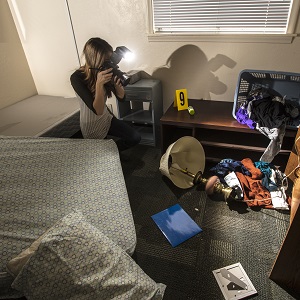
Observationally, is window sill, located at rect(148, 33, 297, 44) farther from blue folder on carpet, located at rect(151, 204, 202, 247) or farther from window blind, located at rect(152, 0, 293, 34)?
blue folder on carpet, located at rect(151, 204, 202, 247)

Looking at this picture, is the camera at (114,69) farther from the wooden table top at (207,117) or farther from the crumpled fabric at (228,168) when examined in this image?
the crumpled fabric at (228,168)

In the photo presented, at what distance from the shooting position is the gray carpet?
4.24 ft

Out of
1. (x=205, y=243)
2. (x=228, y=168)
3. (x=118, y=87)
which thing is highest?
(x=118, y=87)

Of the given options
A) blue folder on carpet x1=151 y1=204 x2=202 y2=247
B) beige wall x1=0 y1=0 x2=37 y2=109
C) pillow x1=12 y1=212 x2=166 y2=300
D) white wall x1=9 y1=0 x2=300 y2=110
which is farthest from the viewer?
beige wall x1=0 y1=0 x2=37 y2=109

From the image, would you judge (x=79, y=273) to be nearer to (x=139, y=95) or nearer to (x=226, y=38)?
(x=139, y=95)

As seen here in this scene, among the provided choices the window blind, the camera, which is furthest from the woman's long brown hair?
the window blind

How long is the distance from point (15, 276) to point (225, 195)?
138 centimetres

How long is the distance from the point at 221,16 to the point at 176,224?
5.87ft

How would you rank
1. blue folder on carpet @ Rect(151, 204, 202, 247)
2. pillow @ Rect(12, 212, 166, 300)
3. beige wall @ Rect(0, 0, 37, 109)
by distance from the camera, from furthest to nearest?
beige wall @ Rect(0, 0, 37, 109)
blue folder on carpet @ Rect(151, 204, 202, 247)
pillow @ Rect(12, 212, 166, 300)

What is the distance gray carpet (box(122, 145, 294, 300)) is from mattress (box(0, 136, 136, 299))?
0.39 metres

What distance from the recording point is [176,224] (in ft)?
5.39

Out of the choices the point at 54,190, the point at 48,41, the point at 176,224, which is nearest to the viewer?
the point at 54,190

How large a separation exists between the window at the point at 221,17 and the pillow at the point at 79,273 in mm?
1984

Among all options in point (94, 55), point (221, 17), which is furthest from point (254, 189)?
point (94, 55)
